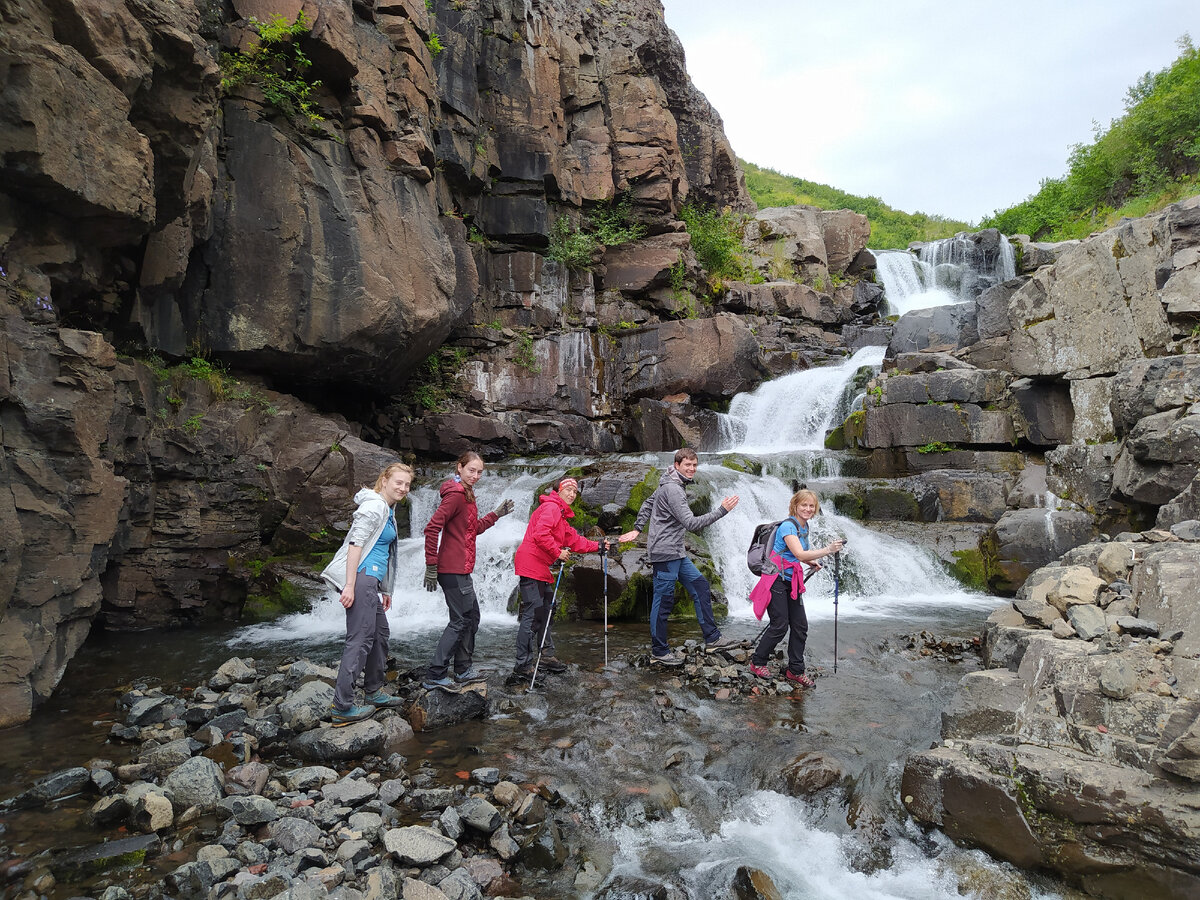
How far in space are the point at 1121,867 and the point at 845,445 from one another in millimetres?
14949

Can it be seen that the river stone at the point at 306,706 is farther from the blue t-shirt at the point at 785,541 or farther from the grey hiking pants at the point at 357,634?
the blue t-shirt at the point at 785,541

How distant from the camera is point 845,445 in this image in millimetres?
18062

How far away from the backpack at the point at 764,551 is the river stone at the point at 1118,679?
2.90 meters

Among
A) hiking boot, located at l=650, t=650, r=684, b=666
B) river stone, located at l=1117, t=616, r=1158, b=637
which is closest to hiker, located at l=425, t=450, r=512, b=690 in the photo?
hiking boot, located at l=650, t=650, r=684, b=666

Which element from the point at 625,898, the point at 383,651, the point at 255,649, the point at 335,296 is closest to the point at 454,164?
the point at 335,296

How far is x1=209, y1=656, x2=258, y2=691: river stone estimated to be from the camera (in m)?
7.61

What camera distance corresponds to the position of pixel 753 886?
4133 mm

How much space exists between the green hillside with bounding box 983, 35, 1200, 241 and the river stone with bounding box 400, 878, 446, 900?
98.2ft

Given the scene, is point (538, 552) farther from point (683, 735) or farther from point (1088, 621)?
point (1088, 621)

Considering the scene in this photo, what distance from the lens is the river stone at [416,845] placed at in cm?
417

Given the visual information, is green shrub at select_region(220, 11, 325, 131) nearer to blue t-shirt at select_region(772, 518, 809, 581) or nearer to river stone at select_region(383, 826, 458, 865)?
blue t-shirt at select_region(772, 518, 809, 581)

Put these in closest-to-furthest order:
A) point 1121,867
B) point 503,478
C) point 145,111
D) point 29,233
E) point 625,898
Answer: point 1121,867, point 625,898, point 29,233, point 145,111, point 503,478

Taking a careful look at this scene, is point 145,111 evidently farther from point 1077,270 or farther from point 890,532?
point 1077,270

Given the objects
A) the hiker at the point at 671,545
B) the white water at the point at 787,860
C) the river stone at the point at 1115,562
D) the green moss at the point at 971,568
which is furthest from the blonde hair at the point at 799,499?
the green moss at the point at 971,568
